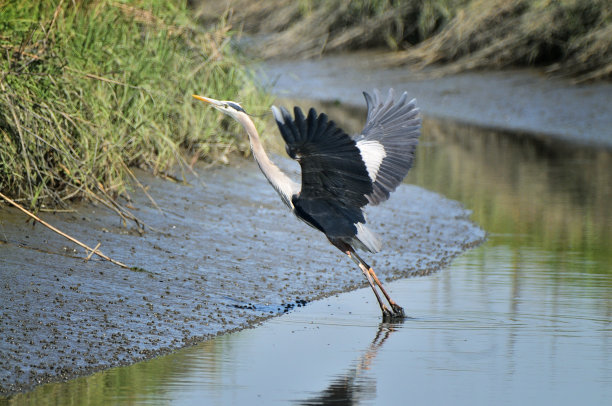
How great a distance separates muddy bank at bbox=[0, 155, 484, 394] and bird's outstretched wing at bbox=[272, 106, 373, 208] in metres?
0.74

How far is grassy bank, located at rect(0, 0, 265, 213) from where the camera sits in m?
6.41

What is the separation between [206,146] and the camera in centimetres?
914

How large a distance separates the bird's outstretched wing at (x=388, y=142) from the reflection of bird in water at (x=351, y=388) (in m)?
1.44

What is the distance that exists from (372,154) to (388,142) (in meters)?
0.14

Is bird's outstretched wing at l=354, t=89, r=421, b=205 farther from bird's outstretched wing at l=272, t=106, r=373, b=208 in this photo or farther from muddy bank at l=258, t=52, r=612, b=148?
muddy bank at l=258, t=52, r=612, b=148

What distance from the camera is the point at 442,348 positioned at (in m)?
5.06

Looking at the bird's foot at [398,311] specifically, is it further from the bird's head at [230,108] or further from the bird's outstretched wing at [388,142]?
the bird's head at [230,108]

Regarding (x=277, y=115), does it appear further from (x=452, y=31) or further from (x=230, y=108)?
(x=452, y=31)

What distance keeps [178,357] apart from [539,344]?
169 centimetres

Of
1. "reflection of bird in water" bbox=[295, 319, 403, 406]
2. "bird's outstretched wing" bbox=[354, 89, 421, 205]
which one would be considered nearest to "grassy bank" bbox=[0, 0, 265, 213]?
"bird's outstretched wing" bbox=[354, 89, 421, 205]

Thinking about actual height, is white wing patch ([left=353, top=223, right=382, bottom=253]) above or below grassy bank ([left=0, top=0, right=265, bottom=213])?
below

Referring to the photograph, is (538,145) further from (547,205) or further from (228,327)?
(228,327)

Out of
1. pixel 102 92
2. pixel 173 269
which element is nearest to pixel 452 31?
pixel 102 92

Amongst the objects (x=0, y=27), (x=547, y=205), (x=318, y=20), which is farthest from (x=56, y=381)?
(x=318, y=20)
